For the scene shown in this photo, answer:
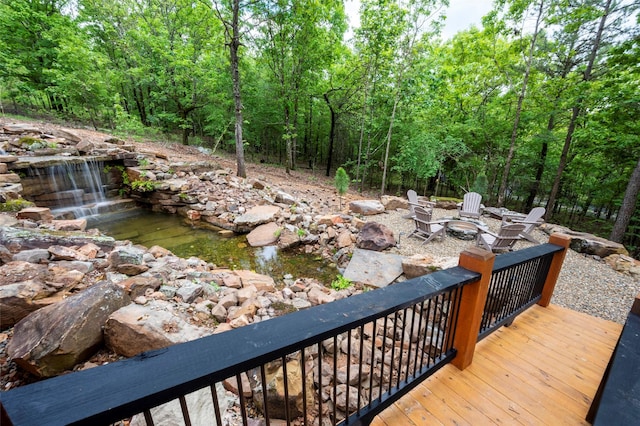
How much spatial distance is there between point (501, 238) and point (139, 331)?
551 centimetres

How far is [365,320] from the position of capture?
1062mm

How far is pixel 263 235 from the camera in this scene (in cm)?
540

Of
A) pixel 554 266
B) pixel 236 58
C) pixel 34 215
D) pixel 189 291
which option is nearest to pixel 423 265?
pixel 554 266

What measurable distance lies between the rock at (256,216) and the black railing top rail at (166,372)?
500cm

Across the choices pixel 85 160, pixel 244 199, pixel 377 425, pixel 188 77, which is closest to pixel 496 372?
pixel 377 425

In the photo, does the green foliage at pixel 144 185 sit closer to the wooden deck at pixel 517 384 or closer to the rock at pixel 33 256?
the rock at pixel 33 256

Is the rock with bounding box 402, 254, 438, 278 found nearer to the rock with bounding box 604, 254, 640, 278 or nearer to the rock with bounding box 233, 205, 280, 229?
the rock with bounding box 233, 205, 280, 229

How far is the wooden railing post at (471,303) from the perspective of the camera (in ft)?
5.31

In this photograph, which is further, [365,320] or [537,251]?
[537,251]

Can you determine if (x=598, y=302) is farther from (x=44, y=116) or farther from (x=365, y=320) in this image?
(x=44, y=116)

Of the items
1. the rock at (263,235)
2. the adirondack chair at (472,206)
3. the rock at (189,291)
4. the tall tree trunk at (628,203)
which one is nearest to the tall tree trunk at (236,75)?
the rock at (263,235)

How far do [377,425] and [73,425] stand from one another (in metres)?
1.52

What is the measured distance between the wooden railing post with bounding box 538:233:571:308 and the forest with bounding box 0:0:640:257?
6.14 m

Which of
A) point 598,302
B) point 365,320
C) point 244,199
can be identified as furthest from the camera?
point 244,199
